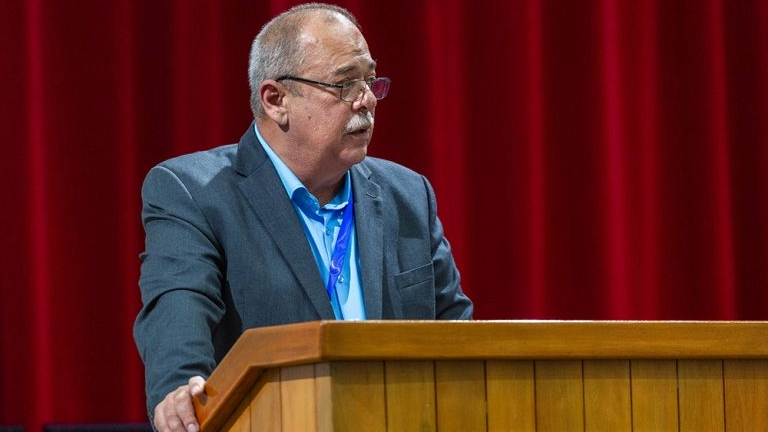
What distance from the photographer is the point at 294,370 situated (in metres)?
1.12

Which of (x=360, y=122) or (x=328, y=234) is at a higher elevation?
(x=360, y=122)

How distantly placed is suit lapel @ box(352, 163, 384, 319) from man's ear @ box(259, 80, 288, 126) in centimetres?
14

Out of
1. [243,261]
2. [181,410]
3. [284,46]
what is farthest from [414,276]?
[181,410]

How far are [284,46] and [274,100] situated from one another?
0.08 meters

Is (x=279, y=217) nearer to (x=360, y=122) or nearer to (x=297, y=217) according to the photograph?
(x=297, y=217)

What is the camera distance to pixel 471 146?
9.38ft

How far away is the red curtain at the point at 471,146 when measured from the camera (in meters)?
2.57

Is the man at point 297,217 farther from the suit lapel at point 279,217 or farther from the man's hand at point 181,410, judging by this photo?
the man's hand at point 181,410

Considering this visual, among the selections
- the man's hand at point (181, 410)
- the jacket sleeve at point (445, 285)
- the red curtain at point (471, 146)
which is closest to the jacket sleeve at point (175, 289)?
the man's hand at point (181, 410)

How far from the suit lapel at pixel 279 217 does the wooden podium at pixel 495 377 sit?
0.45m

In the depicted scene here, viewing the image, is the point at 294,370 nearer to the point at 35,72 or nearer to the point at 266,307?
the point at 266,307

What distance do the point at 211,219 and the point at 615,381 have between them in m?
0.72

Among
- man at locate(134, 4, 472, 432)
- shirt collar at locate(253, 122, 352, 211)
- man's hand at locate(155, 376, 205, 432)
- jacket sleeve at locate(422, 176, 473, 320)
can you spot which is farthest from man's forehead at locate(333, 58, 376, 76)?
man's hand at locate(155, 376, 205, 432)

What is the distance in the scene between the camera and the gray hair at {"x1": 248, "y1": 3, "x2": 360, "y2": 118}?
1842 mm
